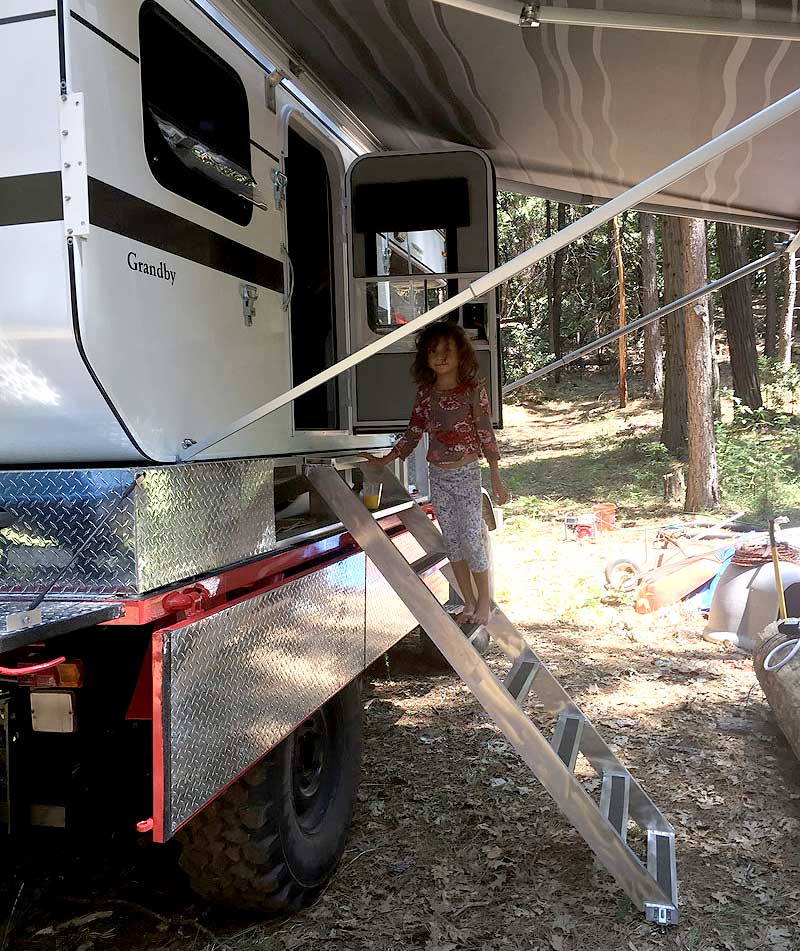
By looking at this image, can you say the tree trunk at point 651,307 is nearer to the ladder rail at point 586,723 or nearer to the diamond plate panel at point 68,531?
the ladder rail at point 586,723

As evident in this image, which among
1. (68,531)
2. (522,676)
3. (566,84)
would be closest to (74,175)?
(68,531)

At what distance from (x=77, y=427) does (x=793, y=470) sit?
12.0m

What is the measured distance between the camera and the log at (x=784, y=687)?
13.3 feet

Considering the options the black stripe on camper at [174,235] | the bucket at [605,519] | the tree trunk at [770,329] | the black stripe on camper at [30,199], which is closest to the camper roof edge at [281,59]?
the black stripe on camper at [174,235]

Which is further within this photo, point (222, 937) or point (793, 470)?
point (793, 470)

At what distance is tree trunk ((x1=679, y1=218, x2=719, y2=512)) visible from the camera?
10.7m

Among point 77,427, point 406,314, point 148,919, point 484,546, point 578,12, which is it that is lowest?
point 148,919

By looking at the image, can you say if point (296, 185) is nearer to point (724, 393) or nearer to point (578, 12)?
point (578, 12)

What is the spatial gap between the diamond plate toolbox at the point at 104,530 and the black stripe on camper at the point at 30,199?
2.14 ft

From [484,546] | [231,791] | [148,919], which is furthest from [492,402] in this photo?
[148,919]

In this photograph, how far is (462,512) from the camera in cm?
368

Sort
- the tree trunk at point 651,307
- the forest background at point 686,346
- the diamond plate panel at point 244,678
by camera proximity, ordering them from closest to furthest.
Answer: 1. the diamond plate panel at point 244,678
2. the forest background at point 686,346
3. the tree trunk at point 651,307

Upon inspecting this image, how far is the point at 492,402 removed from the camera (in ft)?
14.4

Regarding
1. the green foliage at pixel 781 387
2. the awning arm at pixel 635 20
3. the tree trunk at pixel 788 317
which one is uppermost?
the tree trunk at pixel 788 317
